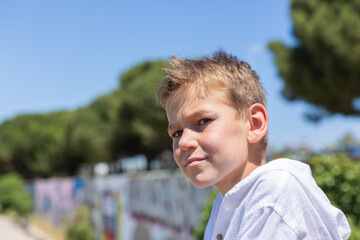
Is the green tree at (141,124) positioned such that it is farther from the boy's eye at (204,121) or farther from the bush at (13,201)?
the boy's eye at (204,121)

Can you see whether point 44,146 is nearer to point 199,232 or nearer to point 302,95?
point 302,95

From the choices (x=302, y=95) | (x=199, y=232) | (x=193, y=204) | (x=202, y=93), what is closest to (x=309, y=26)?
(x=302, y=95)

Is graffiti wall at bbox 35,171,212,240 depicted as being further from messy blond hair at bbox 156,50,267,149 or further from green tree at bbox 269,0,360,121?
green tree at bbox 269,0,360,121

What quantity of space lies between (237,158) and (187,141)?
0.51 feet

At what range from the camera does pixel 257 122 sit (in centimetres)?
140

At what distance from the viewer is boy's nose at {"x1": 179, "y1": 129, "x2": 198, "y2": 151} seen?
4.36ft

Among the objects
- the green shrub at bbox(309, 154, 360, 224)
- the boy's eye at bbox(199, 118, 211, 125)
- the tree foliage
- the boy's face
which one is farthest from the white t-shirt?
the tree foliage

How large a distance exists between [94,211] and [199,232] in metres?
8.79

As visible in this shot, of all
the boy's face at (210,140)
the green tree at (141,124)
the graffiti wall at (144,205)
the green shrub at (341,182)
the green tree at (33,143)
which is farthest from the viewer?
the green tree at (33,143)

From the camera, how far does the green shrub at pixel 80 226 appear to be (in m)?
12.5

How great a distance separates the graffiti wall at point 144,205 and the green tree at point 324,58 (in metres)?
6.84

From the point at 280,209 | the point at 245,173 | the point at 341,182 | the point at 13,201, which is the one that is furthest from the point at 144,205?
the point at 13,201

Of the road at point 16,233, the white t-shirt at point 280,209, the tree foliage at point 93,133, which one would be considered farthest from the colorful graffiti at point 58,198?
the white t-shirt at point 280,209

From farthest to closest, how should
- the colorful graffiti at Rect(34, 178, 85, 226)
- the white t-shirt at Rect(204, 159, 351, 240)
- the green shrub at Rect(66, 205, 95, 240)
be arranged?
the colorful graffiti at Rect(34, 178, 85, 226) < the green shrub at Rect(66, 205, 95, 240) < the white t-shirt at Rect(204, 159, 351, 240)
